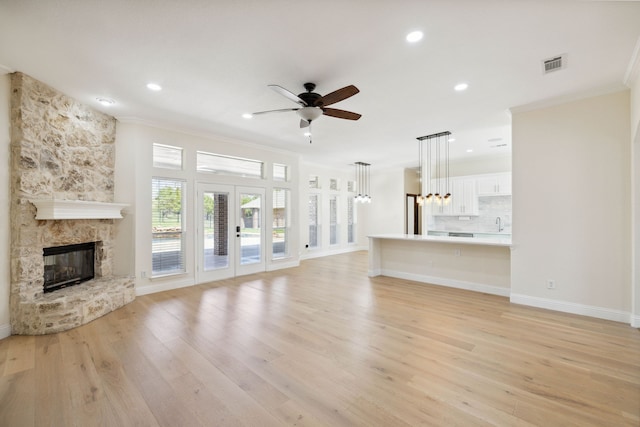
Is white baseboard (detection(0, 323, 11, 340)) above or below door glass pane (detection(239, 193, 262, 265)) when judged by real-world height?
below

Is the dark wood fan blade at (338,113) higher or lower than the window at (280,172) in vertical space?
higher

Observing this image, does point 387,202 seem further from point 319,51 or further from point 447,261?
point 319,51

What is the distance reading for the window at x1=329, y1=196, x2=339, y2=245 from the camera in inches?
383

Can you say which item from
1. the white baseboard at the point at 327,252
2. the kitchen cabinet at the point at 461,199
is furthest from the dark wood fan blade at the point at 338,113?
the white baseboard at the point at 327,252

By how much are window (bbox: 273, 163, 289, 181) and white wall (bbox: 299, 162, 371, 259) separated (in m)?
1.47

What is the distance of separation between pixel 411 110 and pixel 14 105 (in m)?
5.20

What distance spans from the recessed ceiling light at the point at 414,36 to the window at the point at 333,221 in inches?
284

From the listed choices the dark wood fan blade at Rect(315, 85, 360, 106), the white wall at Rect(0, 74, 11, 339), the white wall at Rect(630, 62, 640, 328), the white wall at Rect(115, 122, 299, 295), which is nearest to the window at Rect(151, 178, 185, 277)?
the white wall at Rect(115, 122, 299, 295)

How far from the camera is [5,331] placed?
10.6 feet

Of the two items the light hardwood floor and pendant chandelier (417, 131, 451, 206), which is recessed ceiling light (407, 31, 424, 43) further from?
pendant chandelier (417, 131, 451, 206)

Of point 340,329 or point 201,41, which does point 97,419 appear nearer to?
point 340,329

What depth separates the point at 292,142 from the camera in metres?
6.26

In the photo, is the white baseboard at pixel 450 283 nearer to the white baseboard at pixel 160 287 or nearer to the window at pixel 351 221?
the white baseboard at pixel 160 287

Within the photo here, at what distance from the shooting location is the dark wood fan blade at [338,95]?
2.83 m
